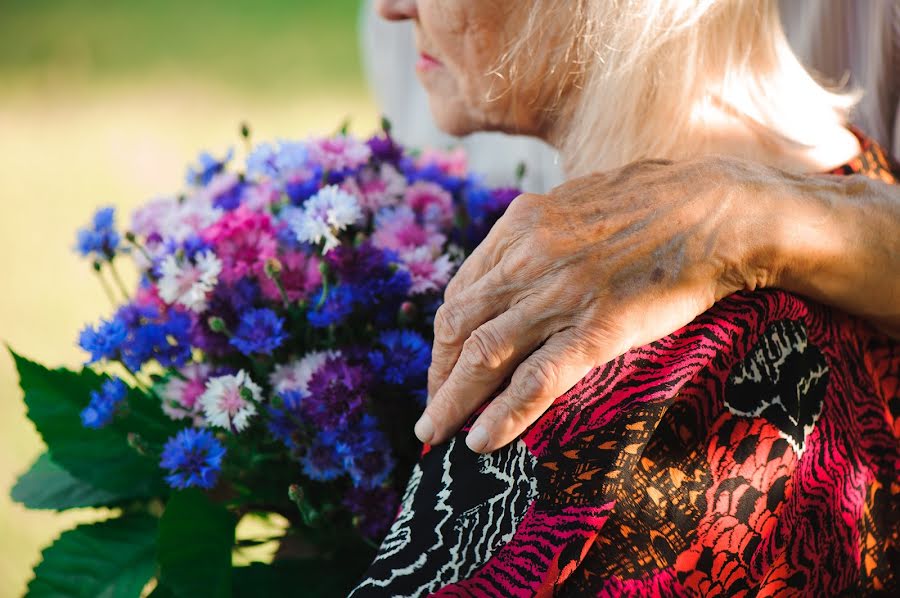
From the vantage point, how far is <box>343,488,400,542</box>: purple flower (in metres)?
1.02

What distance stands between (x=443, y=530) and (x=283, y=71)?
16.2 feet

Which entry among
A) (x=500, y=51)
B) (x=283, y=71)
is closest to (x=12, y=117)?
(x=283, y=71)

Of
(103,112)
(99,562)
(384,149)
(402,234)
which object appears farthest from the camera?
(103,112)

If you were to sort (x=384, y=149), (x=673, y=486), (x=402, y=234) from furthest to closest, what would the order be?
(x=384, y=149) → (x=402, y=234) → (x=673, y=486)

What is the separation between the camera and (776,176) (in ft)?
3.08

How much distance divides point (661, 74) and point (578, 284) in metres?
0.33

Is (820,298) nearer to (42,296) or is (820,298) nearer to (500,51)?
(500,51)

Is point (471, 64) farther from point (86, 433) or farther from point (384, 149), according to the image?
point (86, 433)

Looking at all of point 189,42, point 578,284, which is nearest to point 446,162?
point 578,284

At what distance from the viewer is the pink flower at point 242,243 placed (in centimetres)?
108

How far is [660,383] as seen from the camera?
82 centimetres

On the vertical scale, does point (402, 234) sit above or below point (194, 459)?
above

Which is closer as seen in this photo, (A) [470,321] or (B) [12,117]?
(A) [470,321]

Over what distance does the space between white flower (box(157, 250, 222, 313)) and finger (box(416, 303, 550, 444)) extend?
0.33 meters
